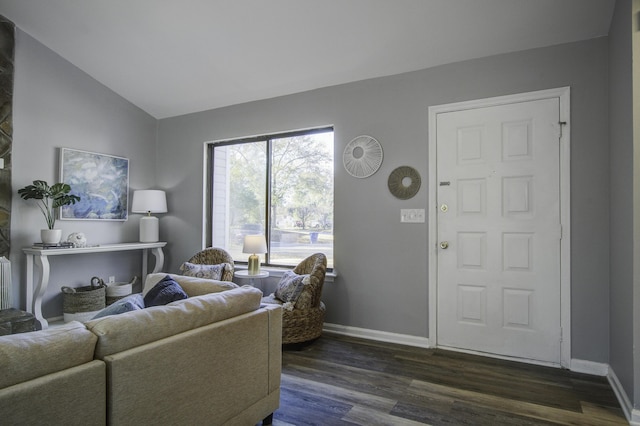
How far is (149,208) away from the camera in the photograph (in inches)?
189

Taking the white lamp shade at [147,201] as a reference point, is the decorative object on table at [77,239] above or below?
below

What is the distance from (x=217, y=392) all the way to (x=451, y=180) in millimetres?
2597

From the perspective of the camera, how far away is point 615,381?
2539 mm

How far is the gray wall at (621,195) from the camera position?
223cm

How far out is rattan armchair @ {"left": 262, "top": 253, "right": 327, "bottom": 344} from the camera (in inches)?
130

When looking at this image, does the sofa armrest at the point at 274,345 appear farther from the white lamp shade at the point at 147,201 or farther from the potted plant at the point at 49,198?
the white lamp shade at the point at 147,201

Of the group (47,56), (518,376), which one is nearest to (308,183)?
(518,376)

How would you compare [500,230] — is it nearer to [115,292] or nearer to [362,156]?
[362,156]

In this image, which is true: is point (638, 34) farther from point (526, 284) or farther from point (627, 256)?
point (526, 284)

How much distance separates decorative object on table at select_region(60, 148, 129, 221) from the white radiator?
798 millimetres

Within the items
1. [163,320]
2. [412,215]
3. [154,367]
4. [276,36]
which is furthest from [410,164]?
[154,367]

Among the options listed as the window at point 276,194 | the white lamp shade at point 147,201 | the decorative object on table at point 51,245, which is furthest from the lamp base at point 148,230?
the decorative object on table at point 51,245

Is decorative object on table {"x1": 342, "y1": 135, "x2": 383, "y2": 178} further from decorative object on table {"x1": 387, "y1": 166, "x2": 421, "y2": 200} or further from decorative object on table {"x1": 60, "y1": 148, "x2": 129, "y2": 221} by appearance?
decorative object on table {"x1": 60, "y1": 148, "x2": 129, "y2": 221}

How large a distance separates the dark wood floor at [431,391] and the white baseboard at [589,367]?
6 centimetres
